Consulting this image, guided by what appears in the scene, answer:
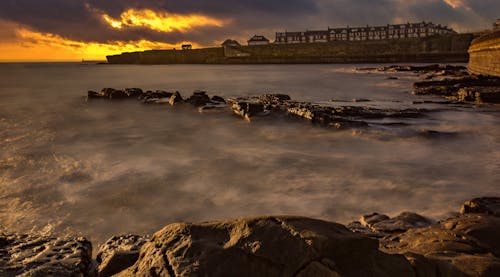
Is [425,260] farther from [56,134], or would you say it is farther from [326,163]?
[56,134]

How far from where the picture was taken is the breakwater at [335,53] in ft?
232

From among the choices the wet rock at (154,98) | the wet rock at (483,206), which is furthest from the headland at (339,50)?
the wet rock at (483,206)

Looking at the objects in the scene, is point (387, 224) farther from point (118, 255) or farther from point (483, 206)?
point (118, 255)

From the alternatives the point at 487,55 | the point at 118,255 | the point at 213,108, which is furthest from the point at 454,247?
the point at 487,55

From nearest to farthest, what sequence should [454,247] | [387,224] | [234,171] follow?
1. [454,247]
2. [387,224]
3. [234,171]

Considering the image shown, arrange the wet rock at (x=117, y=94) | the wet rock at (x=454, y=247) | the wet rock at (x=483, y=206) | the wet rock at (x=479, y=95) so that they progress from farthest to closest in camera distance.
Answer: the wet rock at (x=117, y=94)
the wet rock at (x=479, y=95)
the wet rock at (x=483, y=206)
the wet rock at (x=454, y=247)

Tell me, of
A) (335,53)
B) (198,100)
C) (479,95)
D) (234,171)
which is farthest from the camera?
(335,53)

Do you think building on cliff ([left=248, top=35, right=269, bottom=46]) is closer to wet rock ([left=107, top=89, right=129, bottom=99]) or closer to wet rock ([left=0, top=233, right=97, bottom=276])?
wet rock ([left=107, top=89, right=129, bottom=99])

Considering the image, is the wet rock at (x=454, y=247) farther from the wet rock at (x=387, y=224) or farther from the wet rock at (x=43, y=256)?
the wet rock at (x=43, y=256)

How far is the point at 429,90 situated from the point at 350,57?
64.7m

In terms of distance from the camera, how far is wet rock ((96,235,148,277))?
2.35 meters

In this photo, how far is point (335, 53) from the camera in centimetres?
9450

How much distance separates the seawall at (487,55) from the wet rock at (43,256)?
57.2 feet

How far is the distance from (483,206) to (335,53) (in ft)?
314
